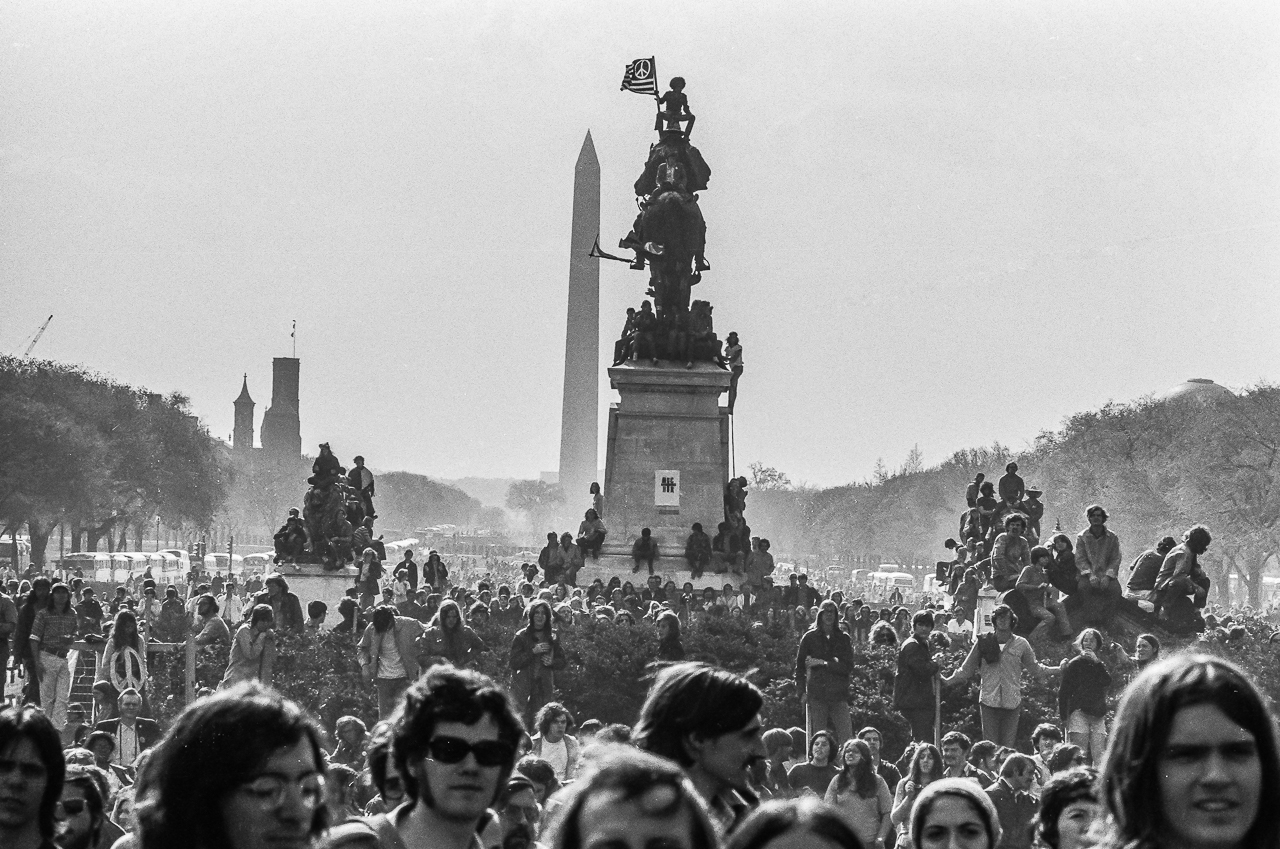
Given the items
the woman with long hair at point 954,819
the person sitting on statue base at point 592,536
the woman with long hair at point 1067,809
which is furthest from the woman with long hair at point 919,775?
the person sitting on statue base at point 592,536

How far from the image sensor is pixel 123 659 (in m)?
17.6

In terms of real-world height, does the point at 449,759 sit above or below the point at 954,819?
above

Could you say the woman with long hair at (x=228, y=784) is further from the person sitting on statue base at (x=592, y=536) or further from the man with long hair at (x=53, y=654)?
the person sitting on statue base at (x=592, y=536)

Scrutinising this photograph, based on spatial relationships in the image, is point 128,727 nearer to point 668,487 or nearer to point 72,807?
point 72,807

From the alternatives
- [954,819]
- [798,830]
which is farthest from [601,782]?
[954,819]

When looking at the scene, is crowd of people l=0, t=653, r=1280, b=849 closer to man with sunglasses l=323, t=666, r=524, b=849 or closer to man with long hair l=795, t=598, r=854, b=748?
man with sunglasses l=323, t=666, r=524, b=849

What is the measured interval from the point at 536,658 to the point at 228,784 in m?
13.7

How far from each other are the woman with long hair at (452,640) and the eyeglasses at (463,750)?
483 inches

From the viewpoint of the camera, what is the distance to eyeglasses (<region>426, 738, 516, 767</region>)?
532 cm

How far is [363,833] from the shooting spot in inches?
201

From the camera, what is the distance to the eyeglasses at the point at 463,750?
210 inches

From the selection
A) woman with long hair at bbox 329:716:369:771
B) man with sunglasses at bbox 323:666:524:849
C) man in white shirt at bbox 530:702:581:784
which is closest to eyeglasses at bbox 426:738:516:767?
man with sunglasses at bbox 323:666:524:849

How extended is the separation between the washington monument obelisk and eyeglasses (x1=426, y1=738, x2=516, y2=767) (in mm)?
86433

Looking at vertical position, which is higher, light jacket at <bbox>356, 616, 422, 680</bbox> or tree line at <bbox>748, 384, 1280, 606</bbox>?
tree line at <bbox>748, 384, 1280, 606</bbox>
